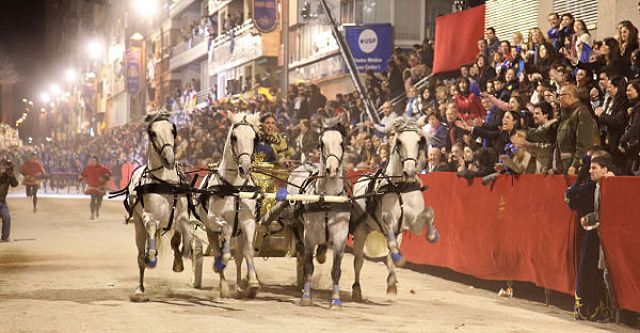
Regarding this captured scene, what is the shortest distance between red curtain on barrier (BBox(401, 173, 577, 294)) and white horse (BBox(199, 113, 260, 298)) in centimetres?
372

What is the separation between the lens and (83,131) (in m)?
146

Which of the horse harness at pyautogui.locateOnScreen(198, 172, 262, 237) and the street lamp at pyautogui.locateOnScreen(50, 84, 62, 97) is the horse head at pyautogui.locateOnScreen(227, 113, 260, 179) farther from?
the street lamp at pyautogui.locateOnScreen(50, 84, 62, 97)

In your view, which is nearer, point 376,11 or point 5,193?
point 5,193

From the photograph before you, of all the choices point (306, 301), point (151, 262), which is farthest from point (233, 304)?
point (151, 262)

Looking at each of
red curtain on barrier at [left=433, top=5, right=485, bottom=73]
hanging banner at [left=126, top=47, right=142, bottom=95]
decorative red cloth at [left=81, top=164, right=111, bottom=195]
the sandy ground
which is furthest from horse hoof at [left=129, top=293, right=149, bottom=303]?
hanging banner at [left=126, top=47, right=142, bottom=95]

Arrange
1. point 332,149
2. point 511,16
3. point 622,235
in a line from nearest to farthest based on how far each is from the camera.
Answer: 1. point 622,235
2. point 332,149
3. point 511,16

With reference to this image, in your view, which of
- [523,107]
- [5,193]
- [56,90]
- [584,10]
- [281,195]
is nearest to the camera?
[281,195]

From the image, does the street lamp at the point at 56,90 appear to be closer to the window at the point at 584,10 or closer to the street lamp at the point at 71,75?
the street lamp at the point at 71,75

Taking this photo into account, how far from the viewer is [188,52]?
68688 millimetres

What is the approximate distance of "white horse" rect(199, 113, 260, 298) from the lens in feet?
42.8

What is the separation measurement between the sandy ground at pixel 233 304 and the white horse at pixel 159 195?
0.80 meters

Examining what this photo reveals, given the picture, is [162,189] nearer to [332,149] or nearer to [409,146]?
[332,149]

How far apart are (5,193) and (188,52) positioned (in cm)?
4436

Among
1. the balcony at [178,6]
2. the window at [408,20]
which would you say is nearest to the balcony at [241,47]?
the balcony at [178,6]
